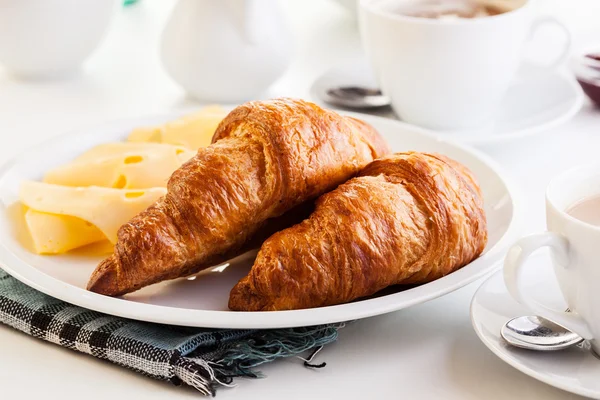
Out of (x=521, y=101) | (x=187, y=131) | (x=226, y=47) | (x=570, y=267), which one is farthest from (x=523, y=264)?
(x=226, y=47)

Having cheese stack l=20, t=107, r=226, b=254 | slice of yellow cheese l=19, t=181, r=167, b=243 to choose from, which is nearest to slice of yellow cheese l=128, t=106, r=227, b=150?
cheese stack l=20, t=107, r=226, b=254

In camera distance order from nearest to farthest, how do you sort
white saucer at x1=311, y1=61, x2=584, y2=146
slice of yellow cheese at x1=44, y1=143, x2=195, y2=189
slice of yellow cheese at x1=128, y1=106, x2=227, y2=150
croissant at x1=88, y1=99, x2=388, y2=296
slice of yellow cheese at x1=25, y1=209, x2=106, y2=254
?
croissant at x1=88, y1=99, x2=388, y2=296, slice of yellow cheese at x1=25, y1=209, x2=106, y2=254, slice of yellow cheese at x1=44, y1=143, x2=195, y2=189, slice of yellow cheese at x1=128, y1=106, x2=227, y2=150, white saucer at x1=311, y1=61, x2=584, y2=146

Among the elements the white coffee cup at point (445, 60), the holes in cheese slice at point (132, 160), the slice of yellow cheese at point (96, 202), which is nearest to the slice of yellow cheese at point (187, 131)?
the holes in cheese slice at point (132, 160)

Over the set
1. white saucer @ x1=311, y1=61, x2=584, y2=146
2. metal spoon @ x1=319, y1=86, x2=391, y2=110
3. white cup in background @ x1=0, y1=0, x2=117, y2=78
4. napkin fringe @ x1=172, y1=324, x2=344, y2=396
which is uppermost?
white cup in background @ x1=0, y1=0, x2=117, y2=78

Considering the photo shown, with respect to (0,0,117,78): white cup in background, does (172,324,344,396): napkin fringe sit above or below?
below

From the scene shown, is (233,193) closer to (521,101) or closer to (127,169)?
(127,169)

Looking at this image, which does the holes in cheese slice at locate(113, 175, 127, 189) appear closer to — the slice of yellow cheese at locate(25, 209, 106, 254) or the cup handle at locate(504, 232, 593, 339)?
the slice of yellow cheese at locate(25, 209, 106, 254)

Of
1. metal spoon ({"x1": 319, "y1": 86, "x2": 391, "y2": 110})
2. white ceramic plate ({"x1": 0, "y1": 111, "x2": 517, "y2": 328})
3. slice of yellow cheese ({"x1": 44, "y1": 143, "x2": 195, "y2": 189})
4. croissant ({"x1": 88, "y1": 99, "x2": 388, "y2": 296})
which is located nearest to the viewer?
white ceramic plate ({"x1": 0, "y1": 111, "x2": 517, "y2": 328})
